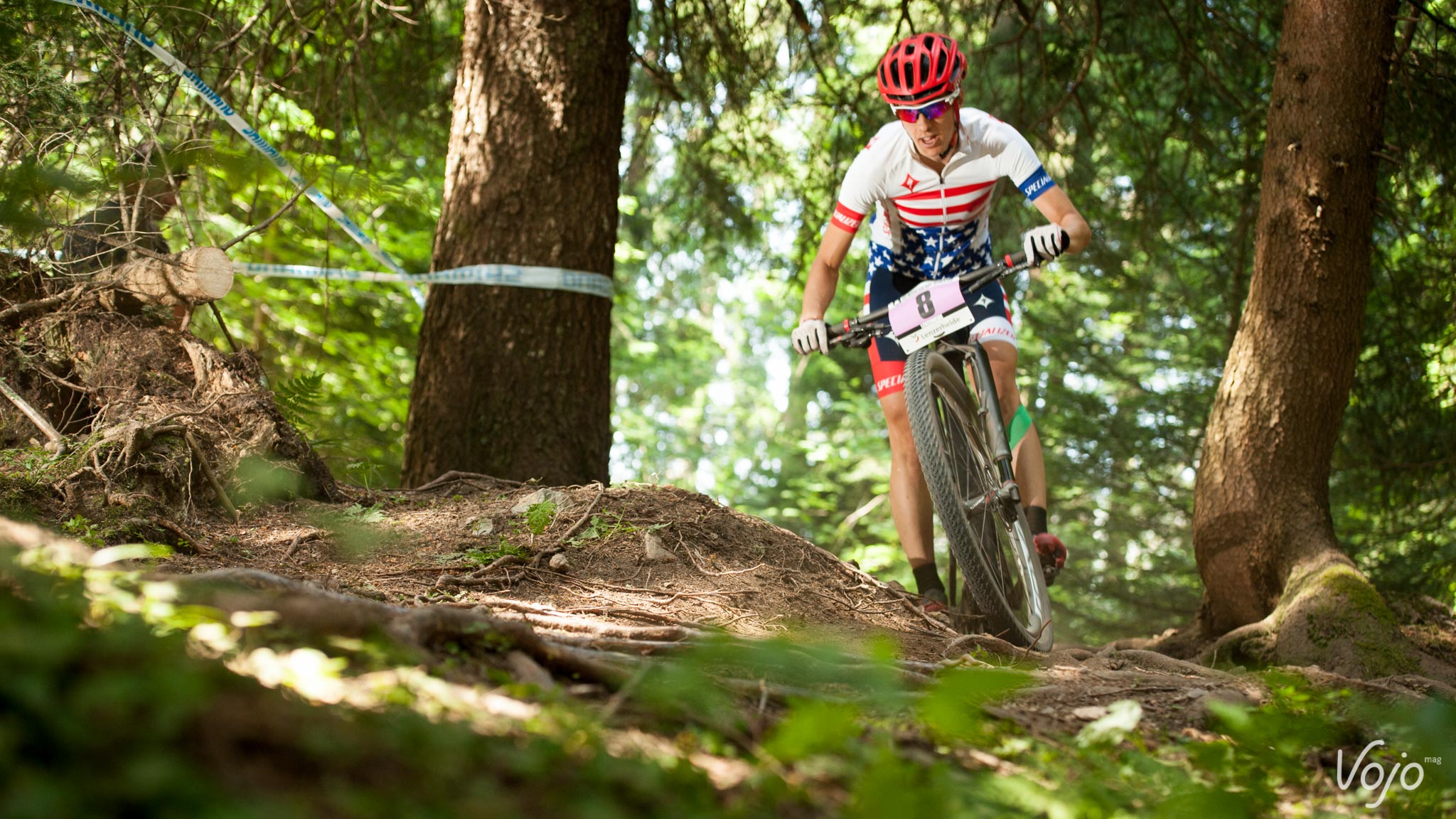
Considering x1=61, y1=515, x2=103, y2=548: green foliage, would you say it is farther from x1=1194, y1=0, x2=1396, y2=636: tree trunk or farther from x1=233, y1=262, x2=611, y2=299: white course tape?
x1=1194, y1=0, x2=1396, y2=636: tree trunk

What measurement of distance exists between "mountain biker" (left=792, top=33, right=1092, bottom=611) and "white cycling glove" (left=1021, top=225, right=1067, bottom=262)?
5.2 inches

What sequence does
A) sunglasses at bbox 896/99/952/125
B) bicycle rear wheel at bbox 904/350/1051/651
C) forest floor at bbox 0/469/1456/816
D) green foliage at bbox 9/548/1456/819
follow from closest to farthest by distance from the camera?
green foliage at bbox 9/548/1456/819 → forest floor at bbox 0/469/1456/816 → bicycle rear wheel at bbox 904/350/1051/651 → sunglasses at bbox 896/99/952/125

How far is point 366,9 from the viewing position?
18.7ft

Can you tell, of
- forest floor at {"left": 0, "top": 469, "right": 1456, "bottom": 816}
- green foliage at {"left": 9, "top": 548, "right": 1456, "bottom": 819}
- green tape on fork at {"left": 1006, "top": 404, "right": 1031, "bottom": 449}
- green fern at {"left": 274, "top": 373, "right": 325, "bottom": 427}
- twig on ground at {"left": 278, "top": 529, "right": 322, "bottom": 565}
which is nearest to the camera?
green foliage at {"left": 9, "top": 548, "right": 1456, "bottom": 819}

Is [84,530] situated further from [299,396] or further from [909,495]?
[909,495]

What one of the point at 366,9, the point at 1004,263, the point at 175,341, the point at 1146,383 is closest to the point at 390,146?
the point at 366,9

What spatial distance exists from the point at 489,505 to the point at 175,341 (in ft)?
4.75

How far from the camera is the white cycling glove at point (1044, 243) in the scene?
381cm

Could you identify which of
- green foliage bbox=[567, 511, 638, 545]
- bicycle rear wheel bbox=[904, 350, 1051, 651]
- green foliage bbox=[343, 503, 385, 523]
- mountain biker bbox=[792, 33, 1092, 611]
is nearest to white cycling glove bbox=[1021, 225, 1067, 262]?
mountain biker bbox=[792, 33, 1092, 611]

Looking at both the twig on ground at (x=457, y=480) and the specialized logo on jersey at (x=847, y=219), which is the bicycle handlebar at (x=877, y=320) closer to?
the specialized logo on jersey at (x=847, y=219)

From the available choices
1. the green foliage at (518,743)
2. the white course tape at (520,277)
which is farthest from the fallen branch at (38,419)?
the green foliage at (518,743)

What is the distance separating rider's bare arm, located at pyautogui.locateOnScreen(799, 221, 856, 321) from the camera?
14.5 ft

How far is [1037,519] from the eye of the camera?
429 centimetres

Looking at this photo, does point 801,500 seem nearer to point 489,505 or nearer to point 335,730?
point 489,505
